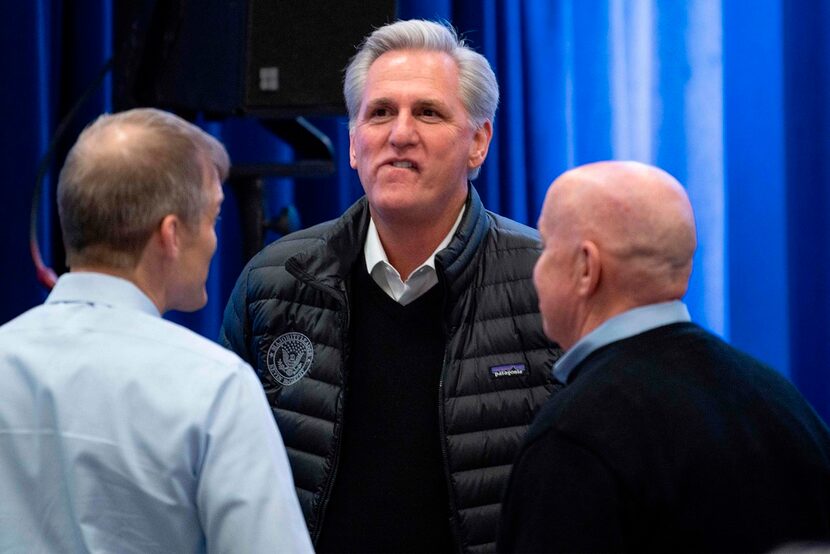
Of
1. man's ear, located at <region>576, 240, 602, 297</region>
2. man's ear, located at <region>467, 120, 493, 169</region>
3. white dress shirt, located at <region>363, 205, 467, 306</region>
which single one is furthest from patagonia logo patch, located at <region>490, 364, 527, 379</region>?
man's ear, located at <region>576, 240, 602, 297</region>

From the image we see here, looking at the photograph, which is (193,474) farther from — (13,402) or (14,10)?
(14,10)

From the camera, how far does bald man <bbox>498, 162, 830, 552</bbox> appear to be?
129cm

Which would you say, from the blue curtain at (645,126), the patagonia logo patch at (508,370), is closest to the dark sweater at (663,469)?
the patagonia logo patch at (508,370)

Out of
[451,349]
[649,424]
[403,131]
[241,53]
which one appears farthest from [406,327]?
[241,53]

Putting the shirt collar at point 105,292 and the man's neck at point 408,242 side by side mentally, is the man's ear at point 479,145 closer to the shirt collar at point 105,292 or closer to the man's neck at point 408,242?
the man's neck at point 408,242

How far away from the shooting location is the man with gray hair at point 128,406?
4.70ft

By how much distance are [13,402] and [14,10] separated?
8.01 feet

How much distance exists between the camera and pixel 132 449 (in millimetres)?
1426

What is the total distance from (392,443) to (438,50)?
0.78 meters

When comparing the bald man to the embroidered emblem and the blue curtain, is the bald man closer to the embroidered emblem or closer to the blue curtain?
the embroidered emblem

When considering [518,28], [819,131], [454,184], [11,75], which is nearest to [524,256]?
[454,184]

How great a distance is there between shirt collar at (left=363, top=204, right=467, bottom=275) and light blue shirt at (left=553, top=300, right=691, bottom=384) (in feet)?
2.25

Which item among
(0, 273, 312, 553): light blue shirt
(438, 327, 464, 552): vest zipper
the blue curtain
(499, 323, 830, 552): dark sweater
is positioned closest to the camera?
(499, 323, 830, 552): dark sweater

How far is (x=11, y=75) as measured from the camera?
356 centimetres
